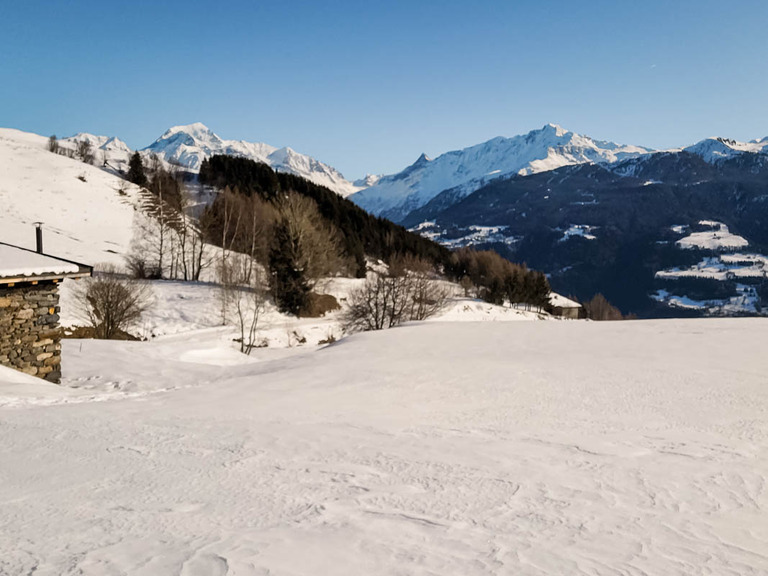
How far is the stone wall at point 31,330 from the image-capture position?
1247 cm

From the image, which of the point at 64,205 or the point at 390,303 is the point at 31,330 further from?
the point at 64,205

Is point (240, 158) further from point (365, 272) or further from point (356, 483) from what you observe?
point (356, 483)

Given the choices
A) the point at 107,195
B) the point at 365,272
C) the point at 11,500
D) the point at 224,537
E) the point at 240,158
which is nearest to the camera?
the point at 224,537

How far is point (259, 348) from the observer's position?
30938 mm

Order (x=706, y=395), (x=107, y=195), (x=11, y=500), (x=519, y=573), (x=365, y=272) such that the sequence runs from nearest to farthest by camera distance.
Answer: (x=519, y=573)
(x=11, y=500)
(x=706, y=395)
(x=107, y=195)
(x=365, y=272)

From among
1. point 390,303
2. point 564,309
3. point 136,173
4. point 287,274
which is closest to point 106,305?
point 287,274

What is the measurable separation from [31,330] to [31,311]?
1.66 feet

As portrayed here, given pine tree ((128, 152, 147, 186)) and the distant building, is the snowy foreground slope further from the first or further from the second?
pine tree ((128, 152, 147, 186))

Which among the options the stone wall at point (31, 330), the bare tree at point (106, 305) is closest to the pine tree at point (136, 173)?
the bare tree at point (106, 305)

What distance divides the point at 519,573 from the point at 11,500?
4.22 meters

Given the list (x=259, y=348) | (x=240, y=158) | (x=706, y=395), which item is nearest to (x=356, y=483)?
(x=706, y=395)

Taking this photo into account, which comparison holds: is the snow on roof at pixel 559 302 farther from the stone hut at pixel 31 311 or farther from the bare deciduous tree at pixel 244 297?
the stone hut at pixel 31 311

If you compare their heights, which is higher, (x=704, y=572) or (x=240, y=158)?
(x=240, y=158)

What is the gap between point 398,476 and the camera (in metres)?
4.96
